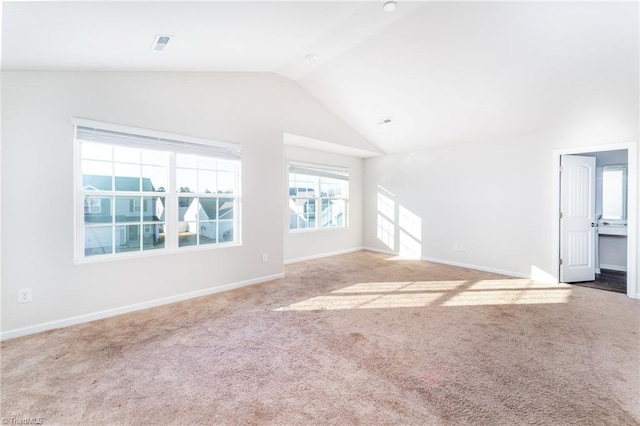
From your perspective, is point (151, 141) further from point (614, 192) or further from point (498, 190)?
point (614, 192)

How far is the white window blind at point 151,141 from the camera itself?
9.56ft

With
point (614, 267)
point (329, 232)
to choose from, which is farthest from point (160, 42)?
point (614, 267)

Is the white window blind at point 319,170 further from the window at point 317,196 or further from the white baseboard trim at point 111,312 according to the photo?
the white baseboard trim at point 111,312

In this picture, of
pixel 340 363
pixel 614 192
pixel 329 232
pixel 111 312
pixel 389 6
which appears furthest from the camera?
pixel 329 232

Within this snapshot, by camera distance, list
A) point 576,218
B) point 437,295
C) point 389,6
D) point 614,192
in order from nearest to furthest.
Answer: point 389,6, point 437,295, point 576,218, point 614,192

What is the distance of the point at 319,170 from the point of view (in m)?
6.28

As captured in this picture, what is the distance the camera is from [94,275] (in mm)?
2961

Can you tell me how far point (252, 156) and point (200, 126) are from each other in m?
0.84

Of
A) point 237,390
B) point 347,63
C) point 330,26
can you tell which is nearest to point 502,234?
point 347,63

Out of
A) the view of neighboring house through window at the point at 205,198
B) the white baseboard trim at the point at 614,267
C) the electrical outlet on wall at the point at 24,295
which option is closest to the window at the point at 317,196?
the view of neighboring house through window at the point at 205,198

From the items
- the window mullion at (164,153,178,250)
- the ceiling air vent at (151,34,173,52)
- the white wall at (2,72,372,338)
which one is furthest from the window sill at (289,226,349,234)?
the ceiling air vent at (151,34,173,52)

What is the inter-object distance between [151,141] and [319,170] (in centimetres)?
359

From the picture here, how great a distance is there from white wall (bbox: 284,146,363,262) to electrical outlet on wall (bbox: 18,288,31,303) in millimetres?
3724

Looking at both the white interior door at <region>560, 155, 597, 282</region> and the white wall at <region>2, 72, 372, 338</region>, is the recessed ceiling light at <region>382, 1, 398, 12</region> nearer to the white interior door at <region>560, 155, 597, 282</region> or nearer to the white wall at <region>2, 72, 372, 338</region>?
the white wall at <region>2, 72, 372, 338</region>
